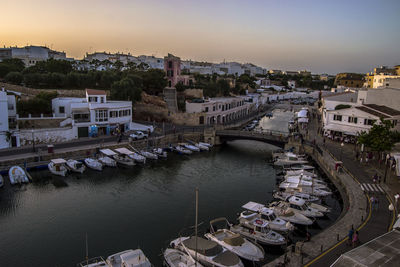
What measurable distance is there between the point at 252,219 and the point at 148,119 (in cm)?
3512

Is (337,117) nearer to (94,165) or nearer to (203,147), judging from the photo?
(203,147)

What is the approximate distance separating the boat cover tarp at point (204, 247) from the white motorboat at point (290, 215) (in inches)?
280

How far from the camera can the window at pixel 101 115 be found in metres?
41.1

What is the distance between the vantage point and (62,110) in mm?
43031

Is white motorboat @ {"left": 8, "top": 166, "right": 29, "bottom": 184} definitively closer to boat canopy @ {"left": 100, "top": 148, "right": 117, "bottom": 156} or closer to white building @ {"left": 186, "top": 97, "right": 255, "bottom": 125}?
boat canopy @ {"left": 100, "top": 148, "right": 117, "bottom": 156}

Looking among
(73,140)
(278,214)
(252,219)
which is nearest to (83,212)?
(252,219)

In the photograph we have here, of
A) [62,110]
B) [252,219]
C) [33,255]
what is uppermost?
[62,110]

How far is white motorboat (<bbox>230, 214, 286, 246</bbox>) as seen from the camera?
18766 mm

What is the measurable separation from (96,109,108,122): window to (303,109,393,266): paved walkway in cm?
2862

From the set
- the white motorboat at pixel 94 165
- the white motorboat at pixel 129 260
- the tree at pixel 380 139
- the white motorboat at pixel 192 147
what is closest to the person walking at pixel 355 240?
the white motorboat at pixel 129 260

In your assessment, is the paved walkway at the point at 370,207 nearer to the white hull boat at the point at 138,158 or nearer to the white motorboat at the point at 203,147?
the white motorboat at the point at 203,147

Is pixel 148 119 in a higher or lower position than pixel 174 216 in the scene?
higher

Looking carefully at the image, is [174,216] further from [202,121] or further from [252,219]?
[202,121]

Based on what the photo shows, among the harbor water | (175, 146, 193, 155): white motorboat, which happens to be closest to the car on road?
(175, 146, 193, 155): white motorboat
